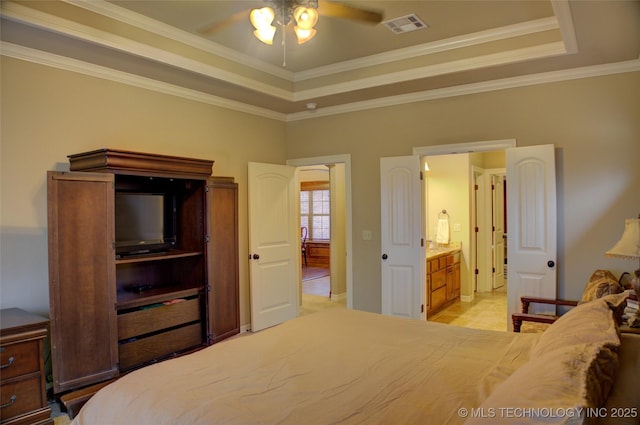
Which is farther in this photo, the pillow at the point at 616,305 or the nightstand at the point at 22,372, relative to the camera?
the nightstand at the point at 22,372

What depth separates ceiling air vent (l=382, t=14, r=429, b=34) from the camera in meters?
3.32

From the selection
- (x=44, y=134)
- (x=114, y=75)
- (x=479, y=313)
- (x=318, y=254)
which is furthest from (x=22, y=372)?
(x=318, y=254)

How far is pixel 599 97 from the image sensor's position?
365cm

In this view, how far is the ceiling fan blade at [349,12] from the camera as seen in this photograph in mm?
2543

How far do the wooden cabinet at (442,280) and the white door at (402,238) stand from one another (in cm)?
66

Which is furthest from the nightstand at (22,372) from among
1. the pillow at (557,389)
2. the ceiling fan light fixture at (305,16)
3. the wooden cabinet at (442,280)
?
the wooden cabinet at (442,280)

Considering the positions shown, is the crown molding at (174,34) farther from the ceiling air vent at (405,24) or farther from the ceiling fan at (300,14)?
the ceiling air vent at (405,24)

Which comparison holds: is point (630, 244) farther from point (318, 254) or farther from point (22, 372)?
point (318, 254)

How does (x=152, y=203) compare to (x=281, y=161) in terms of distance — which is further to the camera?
(x=281, y=161)

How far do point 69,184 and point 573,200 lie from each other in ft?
13.8

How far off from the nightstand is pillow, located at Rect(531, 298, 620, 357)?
9.48 feet

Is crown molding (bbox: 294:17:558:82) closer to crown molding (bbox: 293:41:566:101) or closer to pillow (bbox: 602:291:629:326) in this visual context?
crown molding (bbox: 293:41:566:101)

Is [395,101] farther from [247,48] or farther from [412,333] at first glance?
[412,333]

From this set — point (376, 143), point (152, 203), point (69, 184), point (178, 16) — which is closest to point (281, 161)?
point (376, 143)
